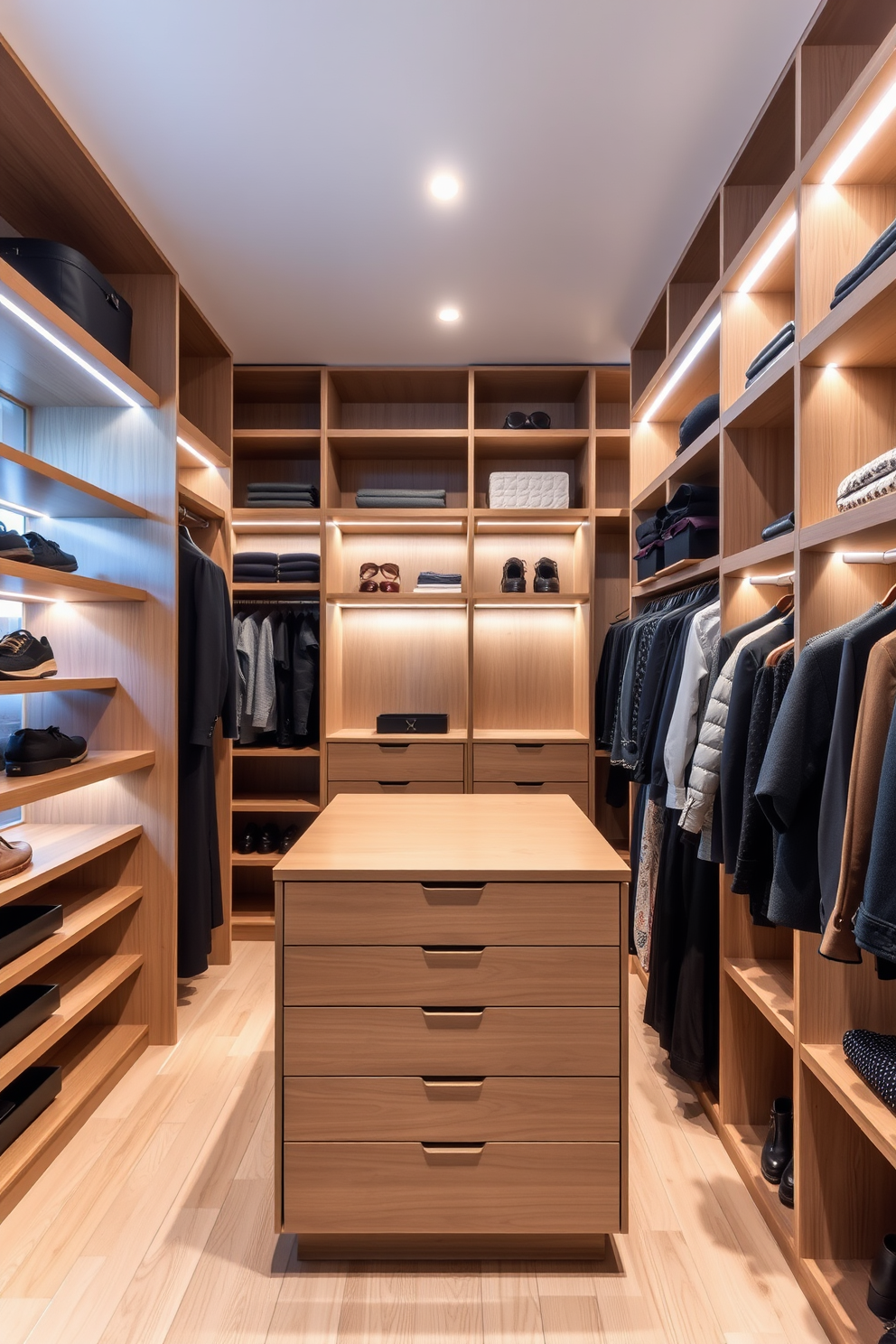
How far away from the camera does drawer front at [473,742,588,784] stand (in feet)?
12.4

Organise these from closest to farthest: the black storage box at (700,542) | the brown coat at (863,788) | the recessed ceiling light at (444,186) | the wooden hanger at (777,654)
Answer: the brown coat at (863,788) → the wooden hanger at (777,654) → the recessed ceiling light at (444,186) → the black storage box at (700,542)

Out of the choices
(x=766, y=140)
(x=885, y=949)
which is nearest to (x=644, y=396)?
(x=766, y=140)

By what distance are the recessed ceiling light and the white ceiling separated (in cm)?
3

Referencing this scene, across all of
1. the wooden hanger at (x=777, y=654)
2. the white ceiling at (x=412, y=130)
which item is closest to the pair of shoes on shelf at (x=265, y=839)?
the white ceiling at (x=412, y=130)

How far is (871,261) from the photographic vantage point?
1410 millimetres

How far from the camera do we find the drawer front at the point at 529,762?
12.4 feet

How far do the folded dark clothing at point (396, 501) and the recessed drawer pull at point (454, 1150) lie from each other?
2.99 metres

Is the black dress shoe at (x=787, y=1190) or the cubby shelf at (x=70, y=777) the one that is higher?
the cubby shelf at (x=70, y=777)

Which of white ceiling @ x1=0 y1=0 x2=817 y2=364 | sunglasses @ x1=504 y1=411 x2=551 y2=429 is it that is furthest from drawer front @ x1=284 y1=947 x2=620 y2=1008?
sunglasses @ x1=504 y1=411 x2=551 y2=429

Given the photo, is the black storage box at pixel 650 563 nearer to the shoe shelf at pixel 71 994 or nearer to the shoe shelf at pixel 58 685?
the shoe shelf at pixel 58 685

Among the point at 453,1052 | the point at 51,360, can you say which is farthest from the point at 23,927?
the point at 51,360

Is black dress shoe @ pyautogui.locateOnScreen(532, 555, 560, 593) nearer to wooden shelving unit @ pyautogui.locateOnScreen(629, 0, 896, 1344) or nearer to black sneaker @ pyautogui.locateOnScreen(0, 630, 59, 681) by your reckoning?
wooden shelving unit @ pyautogui.locateOnScreen(629, 0, 896, 1344)

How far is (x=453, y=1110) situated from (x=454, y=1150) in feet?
0.26

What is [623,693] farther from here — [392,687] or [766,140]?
[766,140]
